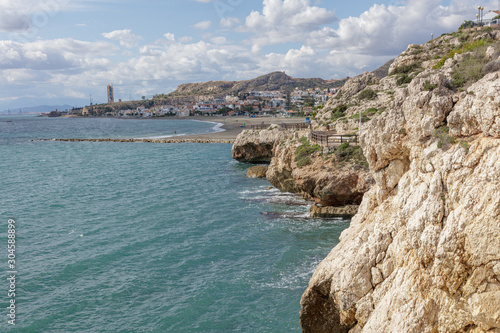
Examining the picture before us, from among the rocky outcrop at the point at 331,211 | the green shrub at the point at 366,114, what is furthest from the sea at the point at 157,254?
the green shrub at the point at 366,114

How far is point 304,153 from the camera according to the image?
1340 inches

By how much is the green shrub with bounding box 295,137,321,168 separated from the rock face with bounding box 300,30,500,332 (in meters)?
19.3

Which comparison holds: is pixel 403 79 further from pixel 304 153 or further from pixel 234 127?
pixel 234 127

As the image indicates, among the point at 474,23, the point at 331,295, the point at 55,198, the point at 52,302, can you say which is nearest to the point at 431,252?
the point at 331,295

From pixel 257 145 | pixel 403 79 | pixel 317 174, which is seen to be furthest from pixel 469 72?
pixel 257 145

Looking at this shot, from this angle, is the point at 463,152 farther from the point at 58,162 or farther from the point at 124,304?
the point at 58,162

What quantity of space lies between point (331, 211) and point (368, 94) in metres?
25.3

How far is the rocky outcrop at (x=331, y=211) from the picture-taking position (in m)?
27.5

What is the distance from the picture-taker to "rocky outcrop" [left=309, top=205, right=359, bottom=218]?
27469 millimetres

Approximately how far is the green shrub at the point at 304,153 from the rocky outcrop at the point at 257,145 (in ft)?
45.6

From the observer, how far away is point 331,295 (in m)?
12.5

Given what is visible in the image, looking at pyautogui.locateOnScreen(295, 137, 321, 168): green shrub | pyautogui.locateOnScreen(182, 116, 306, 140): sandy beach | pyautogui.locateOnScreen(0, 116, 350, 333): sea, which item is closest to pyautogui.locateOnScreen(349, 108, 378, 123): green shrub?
pyautogui.locateOnScreen(295, 137, 321, 168): green shrub

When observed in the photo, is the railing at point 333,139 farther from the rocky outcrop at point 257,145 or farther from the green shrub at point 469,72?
the green shrub at point 469,72

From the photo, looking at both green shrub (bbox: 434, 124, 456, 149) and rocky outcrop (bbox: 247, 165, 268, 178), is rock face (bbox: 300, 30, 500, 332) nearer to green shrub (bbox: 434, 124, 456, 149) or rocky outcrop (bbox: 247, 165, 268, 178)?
green shrub (bbox: 434, 124, 456, 149)
